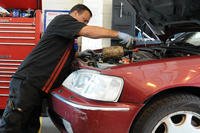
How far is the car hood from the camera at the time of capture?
11.9 ft

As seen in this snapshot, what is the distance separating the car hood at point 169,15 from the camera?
11.9 ft

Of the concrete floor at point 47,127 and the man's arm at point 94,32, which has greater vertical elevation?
the man's arm at point 94,32

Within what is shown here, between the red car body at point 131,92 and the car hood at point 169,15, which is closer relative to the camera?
the red car body at point 131,92

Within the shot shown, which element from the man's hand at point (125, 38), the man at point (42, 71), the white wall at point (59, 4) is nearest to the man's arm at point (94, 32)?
the man at point (42, 71)

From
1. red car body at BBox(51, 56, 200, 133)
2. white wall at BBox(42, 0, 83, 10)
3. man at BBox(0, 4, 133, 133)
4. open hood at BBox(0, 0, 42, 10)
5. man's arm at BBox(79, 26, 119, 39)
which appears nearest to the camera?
red car body at BBox(51, 56, 200, 133)

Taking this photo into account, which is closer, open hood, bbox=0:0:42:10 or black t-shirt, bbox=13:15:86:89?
black t-shirt, bbox=13:15:86:89

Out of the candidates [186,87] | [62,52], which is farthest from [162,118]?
[62,52]

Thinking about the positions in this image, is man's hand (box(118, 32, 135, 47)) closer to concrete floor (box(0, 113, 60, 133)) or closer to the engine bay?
the engine bay

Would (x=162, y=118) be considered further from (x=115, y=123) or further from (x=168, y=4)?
(x=168, y=4)

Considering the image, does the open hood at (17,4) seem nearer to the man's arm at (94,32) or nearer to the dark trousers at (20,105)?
the dark trousers at (20,105)

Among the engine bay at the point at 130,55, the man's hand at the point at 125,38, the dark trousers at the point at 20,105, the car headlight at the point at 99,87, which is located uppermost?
the man's hand at the point at 125,38

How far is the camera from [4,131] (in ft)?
11.3

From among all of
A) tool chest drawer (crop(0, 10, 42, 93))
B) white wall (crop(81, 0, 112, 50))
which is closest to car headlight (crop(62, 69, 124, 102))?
tool chest drawer (crop(0, 10, 42, 93))

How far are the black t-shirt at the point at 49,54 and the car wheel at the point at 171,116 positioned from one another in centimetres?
97
